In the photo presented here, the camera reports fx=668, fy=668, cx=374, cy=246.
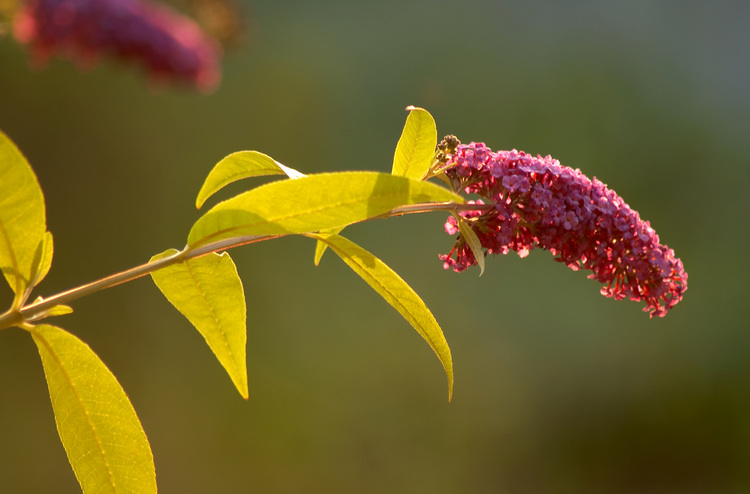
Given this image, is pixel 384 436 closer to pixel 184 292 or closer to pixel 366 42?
pixel 366 42

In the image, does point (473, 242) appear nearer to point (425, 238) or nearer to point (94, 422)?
point (94, 422)

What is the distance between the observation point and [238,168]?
54 centimetres

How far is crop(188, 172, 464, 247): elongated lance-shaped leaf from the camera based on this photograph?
1.36ft

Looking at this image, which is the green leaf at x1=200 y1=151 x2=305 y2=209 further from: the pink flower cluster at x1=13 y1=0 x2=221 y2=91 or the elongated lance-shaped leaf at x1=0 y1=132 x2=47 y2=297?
the pink flower cluster at x1=13 y1=0 x2=221 y2=91

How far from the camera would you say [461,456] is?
11.6 feet

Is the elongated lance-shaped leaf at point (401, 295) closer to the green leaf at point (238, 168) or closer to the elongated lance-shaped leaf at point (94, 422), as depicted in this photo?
the green leaf at point (238, 168)

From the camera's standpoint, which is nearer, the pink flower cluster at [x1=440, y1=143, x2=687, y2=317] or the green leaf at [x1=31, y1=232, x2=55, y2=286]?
the green leaf at [x1=31, y1=232, x2=55, y2=286]

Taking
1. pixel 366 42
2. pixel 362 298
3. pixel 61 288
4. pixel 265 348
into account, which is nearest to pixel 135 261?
pixel 61 288

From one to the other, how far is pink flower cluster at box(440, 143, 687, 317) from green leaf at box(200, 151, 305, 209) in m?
0.17

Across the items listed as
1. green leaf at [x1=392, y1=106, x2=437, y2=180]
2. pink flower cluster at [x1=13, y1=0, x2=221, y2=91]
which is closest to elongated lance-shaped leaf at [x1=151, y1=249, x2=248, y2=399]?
green leaf at [x1=392, y1=106, x2=437, y2=180]

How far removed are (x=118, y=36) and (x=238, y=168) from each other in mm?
1831

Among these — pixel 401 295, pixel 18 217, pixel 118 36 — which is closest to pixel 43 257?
pixel 18 217

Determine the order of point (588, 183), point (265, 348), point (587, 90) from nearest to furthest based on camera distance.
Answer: point (588, 183) < point (265, 348) < point (587, 90)

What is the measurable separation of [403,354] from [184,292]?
3111 mm
